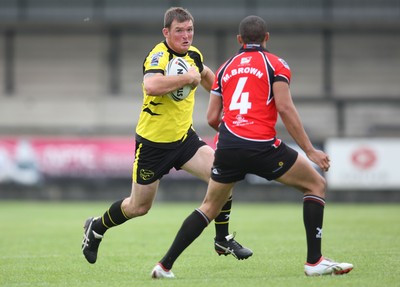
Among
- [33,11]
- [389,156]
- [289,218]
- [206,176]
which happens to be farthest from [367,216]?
[33,11]

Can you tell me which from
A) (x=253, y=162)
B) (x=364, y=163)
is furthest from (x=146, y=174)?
(x=364, y=163)

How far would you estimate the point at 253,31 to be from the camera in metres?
7.83

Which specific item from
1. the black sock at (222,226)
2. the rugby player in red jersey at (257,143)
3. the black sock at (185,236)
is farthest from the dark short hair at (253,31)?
the black sock at (222,226)

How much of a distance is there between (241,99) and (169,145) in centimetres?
146

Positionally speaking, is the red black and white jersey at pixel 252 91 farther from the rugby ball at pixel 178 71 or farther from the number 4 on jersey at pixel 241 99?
the rugby ball at pixel 178 71

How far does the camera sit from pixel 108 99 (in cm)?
3023

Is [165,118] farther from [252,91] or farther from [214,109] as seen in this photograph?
[252,91]

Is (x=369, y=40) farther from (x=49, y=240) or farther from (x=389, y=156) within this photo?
(x=49, y=240)

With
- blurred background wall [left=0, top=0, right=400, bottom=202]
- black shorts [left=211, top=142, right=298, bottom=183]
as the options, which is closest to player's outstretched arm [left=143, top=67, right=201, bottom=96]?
black shorts [left=211, top=142, right=298, bottom=183]

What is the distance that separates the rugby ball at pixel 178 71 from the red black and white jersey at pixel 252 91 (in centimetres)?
85

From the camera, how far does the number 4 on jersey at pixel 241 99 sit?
25.5 ft

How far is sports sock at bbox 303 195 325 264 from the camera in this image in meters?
7.84

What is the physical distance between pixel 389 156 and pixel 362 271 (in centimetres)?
1490

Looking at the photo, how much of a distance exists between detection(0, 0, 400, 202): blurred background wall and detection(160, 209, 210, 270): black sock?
20199 mm
